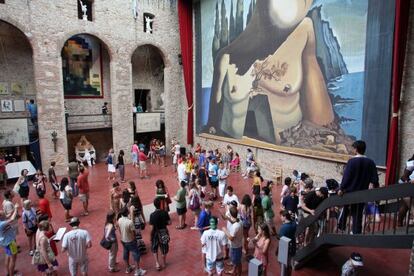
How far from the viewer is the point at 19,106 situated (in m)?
15.3

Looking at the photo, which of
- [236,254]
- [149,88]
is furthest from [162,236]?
[149,88]

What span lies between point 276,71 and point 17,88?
13024mm

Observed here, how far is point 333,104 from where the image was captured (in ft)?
34.6

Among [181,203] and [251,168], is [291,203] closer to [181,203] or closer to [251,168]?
[181,203]

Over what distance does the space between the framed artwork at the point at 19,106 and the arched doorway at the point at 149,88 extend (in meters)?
6.06

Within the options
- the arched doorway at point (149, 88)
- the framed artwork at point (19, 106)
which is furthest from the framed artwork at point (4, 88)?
the arched doorway at point (149, 88)

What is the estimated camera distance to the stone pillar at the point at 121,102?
1644 cm

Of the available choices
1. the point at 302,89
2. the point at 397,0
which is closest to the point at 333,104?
the point at 302,89

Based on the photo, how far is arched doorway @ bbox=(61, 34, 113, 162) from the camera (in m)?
16.6

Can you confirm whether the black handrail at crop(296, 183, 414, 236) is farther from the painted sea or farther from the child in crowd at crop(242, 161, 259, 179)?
the child in crowd at crop(242, 161, 259, 179)

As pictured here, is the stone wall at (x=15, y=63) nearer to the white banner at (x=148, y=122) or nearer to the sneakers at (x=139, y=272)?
the white banner at (x=148, y=122)

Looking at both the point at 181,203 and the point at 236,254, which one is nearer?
the point at 236,254

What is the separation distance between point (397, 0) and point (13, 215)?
450 inches

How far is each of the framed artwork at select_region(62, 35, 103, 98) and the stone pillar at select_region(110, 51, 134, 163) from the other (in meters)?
1.88
